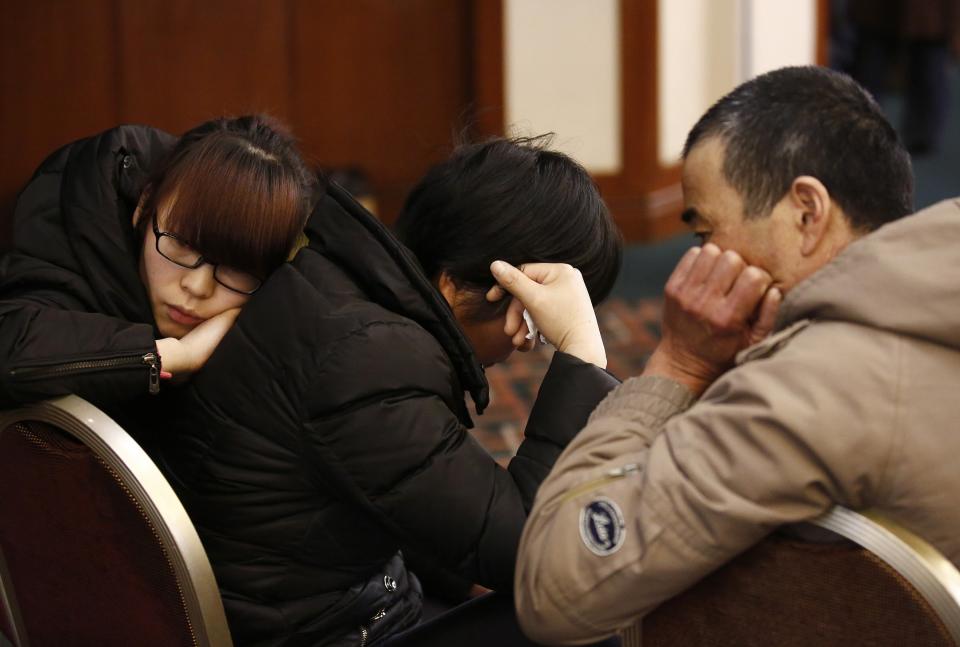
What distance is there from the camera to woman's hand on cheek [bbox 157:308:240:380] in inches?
60.6

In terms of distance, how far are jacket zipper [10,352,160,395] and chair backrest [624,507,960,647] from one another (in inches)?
25.7

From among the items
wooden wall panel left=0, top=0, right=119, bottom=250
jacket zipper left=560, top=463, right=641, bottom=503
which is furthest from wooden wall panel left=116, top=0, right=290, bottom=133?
jacket zipper left=560, top=463, right=641, bottom=503

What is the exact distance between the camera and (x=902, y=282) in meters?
1.10

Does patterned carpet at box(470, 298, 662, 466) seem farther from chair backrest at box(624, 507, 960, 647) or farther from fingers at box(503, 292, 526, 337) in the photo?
chair backrest at box(624, 507, 960, 647)

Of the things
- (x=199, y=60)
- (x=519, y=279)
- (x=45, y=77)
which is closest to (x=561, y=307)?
(x=519, y=279)

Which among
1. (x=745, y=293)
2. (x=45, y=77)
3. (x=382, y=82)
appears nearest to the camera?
(x=745, y=293)

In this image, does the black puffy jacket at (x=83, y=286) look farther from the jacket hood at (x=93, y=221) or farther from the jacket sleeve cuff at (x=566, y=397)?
the jacket sleeve cuff at (x=566, y=397)

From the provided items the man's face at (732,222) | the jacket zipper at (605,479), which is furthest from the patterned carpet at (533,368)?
the jacket zipper at (605,479)

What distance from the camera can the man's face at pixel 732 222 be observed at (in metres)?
1.37

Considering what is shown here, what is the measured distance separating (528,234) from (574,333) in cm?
15

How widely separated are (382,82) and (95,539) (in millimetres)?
4302

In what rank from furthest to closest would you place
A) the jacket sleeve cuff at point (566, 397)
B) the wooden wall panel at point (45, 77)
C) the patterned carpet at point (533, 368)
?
the wooden wall panel at point (45, 77) → the patterned carpet at point (533, 368) → the jacket sleeve cuff at point (566, 397)

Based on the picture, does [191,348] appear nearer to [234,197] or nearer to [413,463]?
[234,197]

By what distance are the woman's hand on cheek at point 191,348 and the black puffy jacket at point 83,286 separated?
5 centimetres
